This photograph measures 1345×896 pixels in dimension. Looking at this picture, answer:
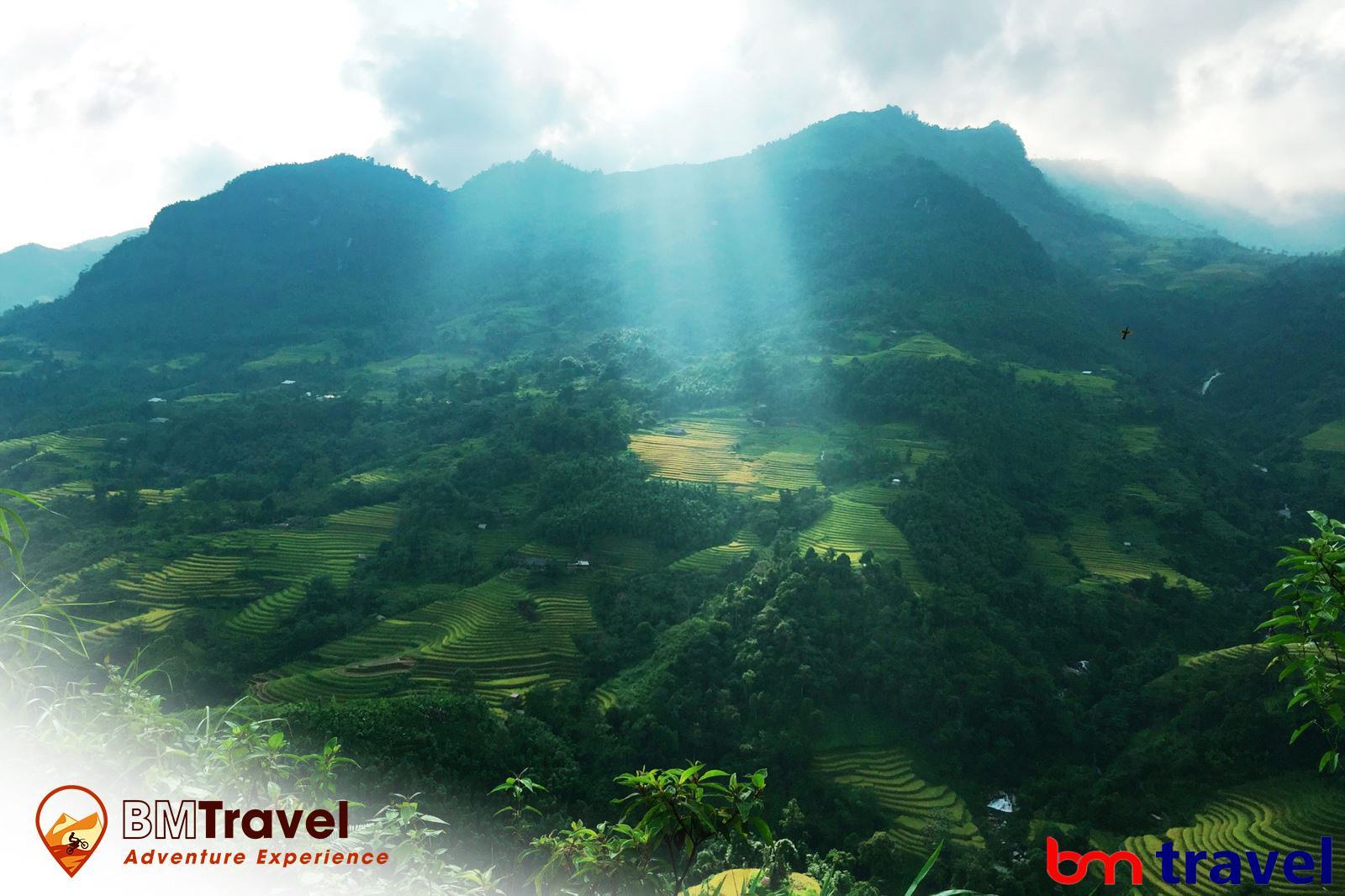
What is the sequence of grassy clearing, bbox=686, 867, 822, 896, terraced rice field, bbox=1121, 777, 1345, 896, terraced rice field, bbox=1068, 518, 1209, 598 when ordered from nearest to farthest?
grassy clearing, bbox=686, 867, 822, 896, terraced rice field, bbox=1121, 777, 1345, 896, terraced rice field, bbox=1068, 518, 1209, 598

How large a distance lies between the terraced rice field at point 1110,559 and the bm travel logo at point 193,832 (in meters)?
30.3

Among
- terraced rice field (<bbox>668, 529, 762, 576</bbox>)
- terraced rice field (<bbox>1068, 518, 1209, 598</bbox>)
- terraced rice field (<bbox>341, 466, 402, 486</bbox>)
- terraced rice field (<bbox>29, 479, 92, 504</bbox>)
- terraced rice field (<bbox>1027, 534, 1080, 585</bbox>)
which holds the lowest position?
terraced rice field (<bbox>1068, 518, 1209, 598</bbox>)

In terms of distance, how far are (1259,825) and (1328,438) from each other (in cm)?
3633

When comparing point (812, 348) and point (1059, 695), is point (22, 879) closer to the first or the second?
point (1059, 695)

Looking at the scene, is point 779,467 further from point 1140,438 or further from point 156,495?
point 156,495

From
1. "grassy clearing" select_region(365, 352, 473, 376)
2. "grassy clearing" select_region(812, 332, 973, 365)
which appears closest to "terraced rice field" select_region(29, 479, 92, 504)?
"grassy clearing" select_region(365, 352, 473, 376)

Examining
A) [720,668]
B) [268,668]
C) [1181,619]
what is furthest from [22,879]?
[1181,619]

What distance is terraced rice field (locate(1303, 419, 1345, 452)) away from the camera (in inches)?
1590

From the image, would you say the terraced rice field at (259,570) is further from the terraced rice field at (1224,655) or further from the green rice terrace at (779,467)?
the terraced rice field at (1224,655)

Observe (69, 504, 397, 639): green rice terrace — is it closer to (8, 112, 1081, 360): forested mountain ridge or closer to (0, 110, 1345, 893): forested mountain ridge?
(0, 110, 1345, 893): forested mountain ridge

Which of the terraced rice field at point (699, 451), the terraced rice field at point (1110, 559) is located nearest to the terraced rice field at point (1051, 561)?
the terraced rice field at point (1110, 559)

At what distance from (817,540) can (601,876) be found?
23.1 metres

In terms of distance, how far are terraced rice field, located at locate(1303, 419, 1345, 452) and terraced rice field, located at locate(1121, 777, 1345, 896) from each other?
106 feet

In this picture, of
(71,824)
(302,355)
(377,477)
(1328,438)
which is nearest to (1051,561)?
(1328,438)
